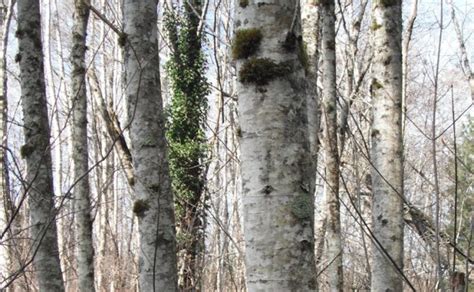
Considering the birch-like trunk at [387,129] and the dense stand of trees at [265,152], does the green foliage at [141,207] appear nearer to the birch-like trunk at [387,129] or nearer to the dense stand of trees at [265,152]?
the dense stand of trees at [265,152]

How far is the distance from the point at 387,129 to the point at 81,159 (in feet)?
11.2

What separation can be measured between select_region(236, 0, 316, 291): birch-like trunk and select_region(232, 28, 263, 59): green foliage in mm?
17

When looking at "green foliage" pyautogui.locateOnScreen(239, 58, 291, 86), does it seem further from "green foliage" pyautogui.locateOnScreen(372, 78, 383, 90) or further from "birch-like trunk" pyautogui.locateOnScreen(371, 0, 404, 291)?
"green foliage" pyautogui.locateOnScreen(372, 78, 383, 90)

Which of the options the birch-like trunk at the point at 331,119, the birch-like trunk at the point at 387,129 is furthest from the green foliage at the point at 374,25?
the birch-like trunk at the point at 331,119

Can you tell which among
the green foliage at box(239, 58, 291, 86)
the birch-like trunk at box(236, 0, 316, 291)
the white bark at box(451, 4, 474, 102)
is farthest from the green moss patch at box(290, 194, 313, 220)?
the white bark at box(451, 4, 474, 102)

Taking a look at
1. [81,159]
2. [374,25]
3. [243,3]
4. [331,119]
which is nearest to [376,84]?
[374,25]

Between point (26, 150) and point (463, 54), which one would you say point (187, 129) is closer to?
point (463, 54)

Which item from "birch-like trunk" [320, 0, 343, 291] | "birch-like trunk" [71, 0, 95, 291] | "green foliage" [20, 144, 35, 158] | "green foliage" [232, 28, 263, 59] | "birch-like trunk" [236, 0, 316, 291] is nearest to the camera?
"birch-like trunk" [236, 0, 316, 291]

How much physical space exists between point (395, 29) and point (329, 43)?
1119 millimetres

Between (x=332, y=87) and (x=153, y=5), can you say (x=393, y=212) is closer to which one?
(x=332, y=87)

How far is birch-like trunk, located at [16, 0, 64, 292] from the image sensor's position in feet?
12.0

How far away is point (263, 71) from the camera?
1860 millimetres

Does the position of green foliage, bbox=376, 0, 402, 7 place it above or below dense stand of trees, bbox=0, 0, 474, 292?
above

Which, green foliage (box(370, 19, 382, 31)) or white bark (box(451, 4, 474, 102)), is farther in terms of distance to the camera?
white bark (box(451, 4, 474, 102))
